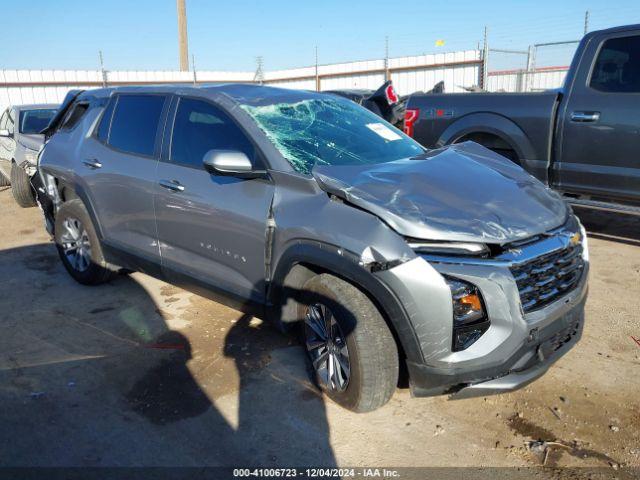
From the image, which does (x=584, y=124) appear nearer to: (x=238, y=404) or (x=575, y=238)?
(x=575, y=238)

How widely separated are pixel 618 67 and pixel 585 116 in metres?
0.58

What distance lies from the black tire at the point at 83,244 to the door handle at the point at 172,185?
4.07 ft

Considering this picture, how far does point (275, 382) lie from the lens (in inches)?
132

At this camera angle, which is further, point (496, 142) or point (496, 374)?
point (496, 142)

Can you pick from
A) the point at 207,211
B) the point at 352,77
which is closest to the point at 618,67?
the point at 207,211

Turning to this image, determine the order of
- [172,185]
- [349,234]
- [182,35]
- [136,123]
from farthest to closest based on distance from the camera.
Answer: [182,35] → [136,123] → [172,185] → [349,234]

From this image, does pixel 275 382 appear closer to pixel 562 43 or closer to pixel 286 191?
pixel 286 191

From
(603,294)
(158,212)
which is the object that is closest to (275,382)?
(158,212)

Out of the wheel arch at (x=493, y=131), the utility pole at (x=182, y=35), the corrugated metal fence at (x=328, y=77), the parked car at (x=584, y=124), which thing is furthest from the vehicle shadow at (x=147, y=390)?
the utility pole at (x=182, y=35)

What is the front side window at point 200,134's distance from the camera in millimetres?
3445

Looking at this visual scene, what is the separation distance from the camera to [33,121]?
899cm

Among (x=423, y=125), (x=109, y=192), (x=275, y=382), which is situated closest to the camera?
(x=275, y=382)

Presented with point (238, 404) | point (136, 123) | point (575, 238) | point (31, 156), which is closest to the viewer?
point (575, 238)

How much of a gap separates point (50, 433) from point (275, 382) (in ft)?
4.16
